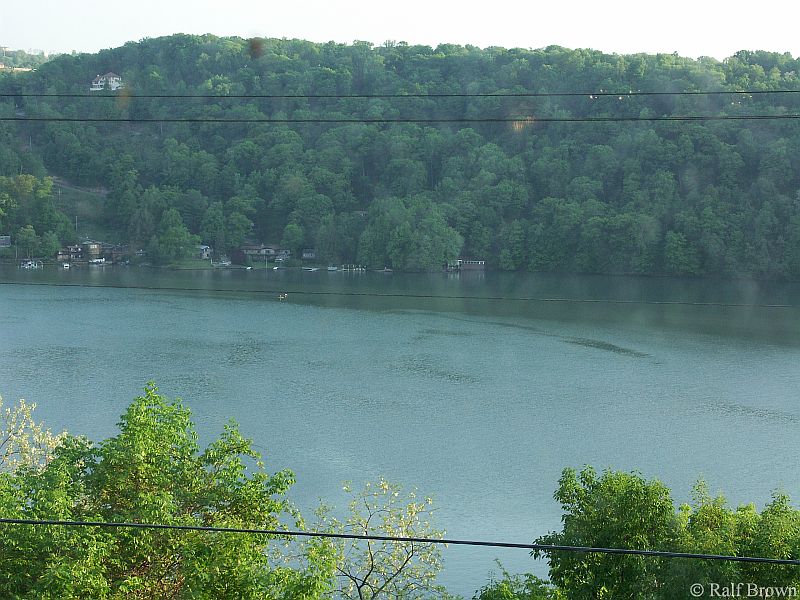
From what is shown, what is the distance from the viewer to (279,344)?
19.3m

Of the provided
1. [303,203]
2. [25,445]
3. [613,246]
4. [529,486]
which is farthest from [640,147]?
[25,445]

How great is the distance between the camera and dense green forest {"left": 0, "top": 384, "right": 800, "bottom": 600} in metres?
4.44

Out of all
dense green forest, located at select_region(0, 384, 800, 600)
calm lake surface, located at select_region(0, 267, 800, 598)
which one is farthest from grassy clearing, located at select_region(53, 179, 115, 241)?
dense green forest, located at select_region(0, 384, 800, 600)

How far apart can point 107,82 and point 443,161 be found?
17.5m

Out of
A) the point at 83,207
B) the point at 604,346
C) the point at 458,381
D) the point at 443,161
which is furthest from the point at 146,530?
the point at 83,207

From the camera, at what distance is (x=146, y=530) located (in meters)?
4.66

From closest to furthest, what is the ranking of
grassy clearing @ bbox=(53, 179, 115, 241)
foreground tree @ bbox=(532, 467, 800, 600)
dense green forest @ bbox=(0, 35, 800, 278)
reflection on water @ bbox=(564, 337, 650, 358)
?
foreground tree @ bbox=(532, 467, 800, 600), reflection on water @ bbox=(564, 337, 650, 358), dense green forest @ bbox=(0, 35, 800, 278), grassy clearing @ bbox=(53, 179, 115, 241)

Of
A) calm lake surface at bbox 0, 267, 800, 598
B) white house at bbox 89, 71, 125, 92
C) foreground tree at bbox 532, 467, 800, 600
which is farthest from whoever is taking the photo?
white house at bbox 89, 71, 125, 92

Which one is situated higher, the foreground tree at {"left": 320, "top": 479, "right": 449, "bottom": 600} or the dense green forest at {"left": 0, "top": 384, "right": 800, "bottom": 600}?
the dense green forest at {"left": 0, "top": 384, "right": 800, "bottom": 600}

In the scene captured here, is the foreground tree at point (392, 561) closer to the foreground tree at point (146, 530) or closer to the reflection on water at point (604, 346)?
the foreground tree at point (146, 530)

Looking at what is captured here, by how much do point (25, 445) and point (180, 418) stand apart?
2583 mm

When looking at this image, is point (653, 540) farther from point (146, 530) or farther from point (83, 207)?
point (83, 207)

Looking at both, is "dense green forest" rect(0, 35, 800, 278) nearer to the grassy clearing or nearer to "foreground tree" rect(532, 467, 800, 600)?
the grassy clearing

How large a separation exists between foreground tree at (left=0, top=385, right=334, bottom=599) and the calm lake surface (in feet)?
3.83
